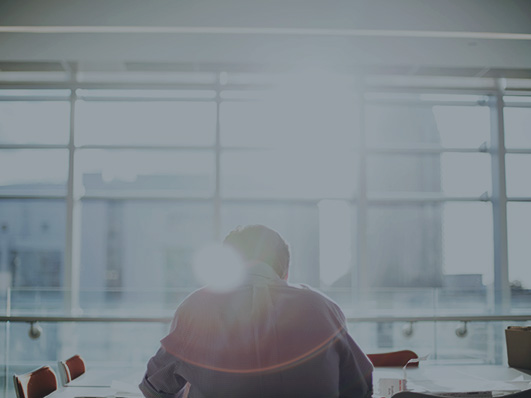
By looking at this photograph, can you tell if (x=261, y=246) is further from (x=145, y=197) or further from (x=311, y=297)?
(x=145, y=197)

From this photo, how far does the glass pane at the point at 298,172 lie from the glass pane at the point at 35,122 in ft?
6.78

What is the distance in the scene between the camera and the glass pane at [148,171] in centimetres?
733

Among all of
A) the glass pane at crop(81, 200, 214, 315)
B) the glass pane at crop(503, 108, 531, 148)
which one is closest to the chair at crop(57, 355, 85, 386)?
the glass pane at crop(81, 200, 214, 315)

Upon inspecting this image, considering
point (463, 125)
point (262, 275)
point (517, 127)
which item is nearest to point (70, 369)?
point (262, 275)

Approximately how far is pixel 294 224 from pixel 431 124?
2.12 m

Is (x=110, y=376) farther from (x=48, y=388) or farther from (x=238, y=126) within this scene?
(x=238, y=126)

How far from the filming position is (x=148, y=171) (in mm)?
7367

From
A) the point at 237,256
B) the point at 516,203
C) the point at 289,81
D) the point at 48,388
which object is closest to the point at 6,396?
the point at 48,388

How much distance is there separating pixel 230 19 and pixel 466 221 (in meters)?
4.43

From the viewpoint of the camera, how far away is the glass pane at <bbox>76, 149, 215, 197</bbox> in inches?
289

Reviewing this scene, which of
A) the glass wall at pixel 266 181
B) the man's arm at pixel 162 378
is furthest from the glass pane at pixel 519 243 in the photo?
the man's arm at pixel 162 378

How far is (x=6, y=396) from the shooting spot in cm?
484

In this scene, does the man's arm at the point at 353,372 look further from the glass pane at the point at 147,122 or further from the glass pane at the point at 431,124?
the glass pane at the point at 431,124

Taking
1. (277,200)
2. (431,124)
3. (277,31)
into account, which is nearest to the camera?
(277,31)
